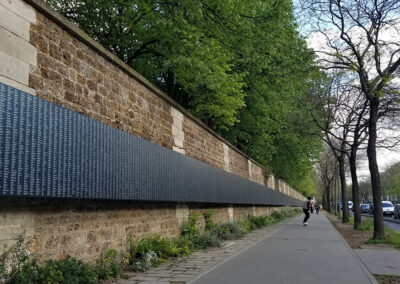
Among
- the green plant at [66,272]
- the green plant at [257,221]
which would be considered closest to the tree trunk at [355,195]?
the green plant at [257,221]

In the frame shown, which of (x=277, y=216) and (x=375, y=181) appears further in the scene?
(x=277, y=216)

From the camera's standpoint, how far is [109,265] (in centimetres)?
677

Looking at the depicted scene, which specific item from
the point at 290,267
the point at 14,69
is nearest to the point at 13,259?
the point at 14,69

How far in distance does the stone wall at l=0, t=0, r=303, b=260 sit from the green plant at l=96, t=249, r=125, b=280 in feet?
0.49

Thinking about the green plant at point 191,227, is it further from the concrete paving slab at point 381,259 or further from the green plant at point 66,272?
the green plant at point 66,272

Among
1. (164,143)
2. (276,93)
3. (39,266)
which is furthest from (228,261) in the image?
(276,93)

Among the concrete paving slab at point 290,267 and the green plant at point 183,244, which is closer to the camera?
the concrete paving slab at point 290,267

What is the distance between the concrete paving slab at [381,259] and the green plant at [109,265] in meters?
4.91

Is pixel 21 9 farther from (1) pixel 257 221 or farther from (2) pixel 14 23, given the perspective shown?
(1) pixel 257 221

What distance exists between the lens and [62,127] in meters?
5.66

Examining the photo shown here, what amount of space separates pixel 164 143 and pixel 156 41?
4.05 meters

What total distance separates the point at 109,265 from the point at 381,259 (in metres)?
6.56

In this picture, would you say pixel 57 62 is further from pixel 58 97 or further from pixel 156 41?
pixel 156 41

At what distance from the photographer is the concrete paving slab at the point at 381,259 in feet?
25.8
